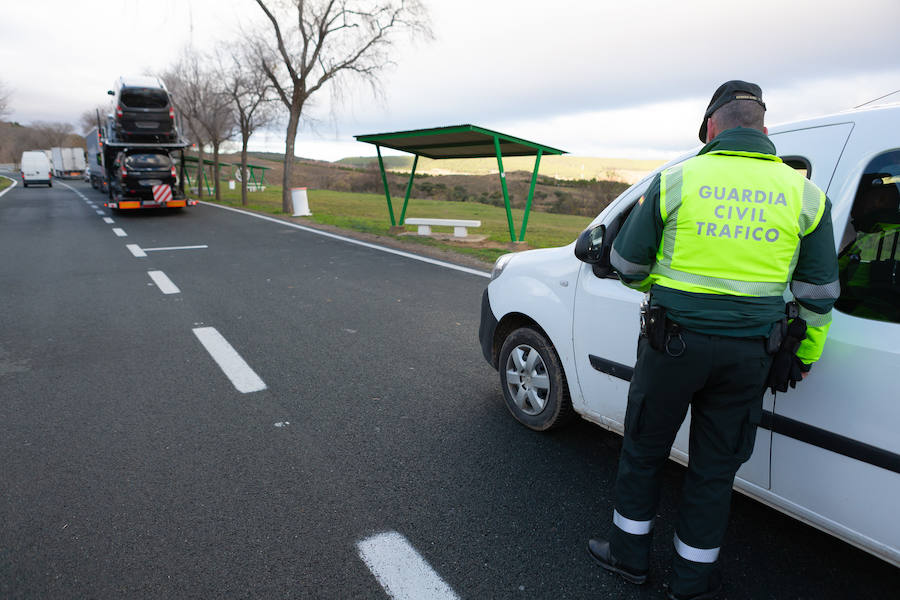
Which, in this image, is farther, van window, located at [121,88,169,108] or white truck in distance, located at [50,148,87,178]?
white truck in distance, located at [50,148,87,178]

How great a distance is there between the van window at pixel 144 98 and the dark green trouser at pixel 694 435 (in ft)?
68.1

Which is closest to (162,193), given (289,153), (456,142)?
(289,153)

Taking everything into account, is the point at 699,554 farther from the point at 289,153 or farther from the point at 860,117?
the point at 289,153

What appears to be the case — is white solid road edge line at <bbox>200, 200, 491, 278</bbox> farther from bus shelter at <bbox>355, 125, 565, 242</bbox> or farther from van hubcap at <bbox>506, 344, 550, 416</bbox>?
van hubcap at <bbox>506, 344, 550, 416</bbox>

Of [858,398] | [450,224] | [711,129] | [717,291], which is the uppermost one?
[711,129]

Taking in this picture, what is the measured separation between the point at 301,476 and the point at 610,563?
165 centimetres

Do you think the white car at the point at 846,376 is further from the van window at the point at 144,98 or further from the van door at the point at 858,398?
the van window at the point at 144,98

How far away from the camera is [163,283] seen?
809cm

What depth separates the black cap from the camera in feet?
6.80

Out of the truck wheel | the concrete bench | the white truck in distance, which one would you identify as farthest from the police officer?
the white truck in distance

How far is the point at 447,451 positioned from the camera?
3395mm

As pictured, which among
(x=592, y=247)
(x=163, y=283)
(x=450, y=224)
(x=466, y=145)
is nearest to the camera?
(x=592, y=247)

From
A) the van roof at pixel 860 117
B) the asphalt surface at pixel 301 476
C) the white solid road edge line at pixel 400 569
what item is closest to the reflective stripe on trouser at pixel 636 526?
the asphalt surface at pixel 301 476

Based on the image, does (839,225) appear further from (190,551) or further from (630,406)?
(190,551)
